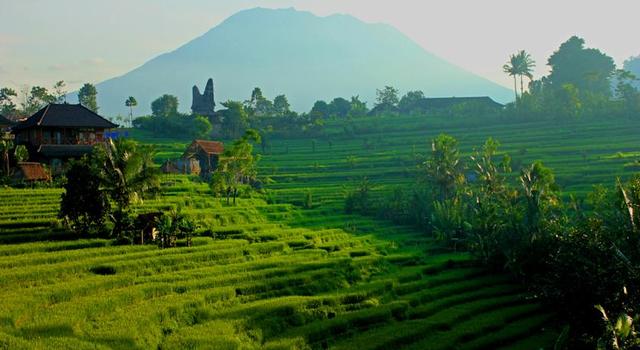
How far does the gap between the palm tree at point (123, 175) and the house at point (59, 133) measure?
45.7 ft

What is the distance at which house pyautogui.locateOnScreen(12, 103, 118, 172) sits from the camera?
44.6 meters

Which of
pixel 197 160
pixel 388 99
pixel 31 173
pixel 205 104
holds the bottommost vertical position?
pixel 31 173

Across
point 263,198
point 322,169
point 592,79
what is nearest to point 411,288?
point 263,198

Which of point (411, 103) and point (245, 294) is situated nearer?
point (245, 294)

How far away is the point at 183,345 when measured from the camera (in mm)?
20047

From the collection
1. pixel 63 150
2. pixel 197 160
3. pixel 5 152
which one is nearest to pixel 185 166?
pixel 197 160

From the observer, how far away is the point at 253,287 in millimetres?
26328

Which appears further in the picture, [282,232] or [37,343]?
[282,232]

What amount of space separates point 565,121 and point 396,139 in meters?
21.7

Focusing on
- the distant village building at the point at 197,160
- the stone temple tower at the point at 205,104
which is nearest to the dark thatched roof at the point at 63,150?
the distant village building at the point at 197,160

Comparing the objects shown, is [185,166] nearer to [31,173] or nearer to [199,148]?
[199,148]

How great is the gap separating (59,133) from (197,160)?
1526cm

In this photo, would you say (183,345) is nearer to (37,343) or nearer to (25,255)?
(37,343)

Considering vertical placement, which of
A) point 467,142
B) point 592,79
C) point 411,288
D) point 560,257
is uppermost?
point 592,79
